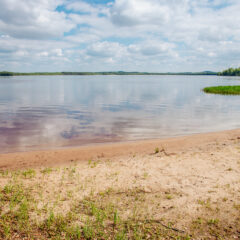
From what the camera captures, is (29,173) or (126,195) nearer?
(126,195)

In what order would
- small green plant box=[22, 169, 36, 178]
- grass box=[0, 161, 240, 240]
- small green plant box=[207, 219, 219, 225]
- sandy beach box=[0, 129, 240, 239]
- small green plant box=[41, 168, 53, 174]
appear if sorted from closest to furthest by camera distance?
grass box=[0, 161, 240, 240], sandy beach box=[0, 129, 240, 239], small green plant box=[207, 219, 219, 225], small green plant box=[22, 169, 36, 178], small green plant box=[41, 168, 53, 174]

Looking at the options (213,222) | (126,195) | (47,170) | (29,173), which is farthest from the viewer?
(47,170)

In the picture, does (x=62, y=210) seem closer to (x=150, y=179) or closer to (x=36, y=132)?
(x=150, y=179)

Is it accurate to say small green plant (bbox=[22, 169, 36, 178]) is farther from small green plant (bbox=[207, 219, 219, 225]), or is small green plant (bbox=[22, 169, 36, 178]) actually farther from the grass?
small green plant (bbox=[207, 219, 219, 225])

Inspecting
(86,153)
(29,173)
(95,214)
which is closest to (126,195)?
(95,214)

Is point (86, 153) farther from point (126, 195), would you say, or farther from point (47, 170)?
point (126, 195)

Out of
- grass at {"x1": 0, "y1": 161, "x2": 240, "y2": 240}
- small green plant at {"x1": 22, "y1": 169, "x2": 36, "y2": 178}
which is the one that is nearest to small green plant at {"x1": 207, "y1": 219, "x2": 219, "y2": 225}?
grass at {"x1": 0, "y1": 161, "x2": 240, "y2": 240}

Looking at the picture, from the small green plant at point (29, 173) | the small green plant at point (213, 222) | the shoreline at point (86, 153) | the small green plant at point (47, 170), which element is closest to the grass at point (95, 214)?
the small green plant at point (213, 222)

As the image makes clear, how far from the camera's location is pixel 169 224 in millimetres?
5762

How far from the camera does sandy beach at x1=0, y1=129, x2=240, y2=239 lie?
555 cm

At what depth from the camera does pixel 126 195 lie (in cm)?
729

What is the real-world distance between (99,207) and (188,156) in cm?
656

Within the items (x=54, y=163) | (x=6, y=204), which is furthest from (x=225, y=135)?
(x=6, y=204)

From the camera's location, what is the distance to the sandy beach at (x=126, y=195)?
A: 18.2 feet
